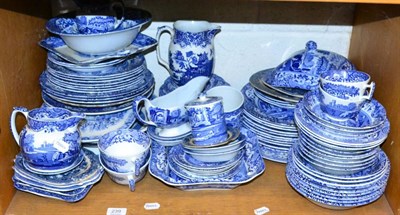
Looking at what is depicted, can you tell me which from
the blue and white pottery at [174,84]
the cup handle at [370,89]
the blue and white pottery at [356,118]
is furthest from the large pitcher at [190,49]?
the cup handle at [370,89]

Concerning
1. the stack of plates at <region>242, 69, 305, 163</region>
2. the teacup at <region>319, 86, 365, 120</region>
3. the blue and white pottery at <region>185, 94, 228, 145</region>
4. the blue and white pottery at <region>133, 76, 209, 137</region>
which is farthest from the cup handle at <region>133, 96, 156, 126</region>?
the teacup at <region>319, 86, 365, 120</region>

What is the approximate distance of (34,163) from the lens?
2.78 feet

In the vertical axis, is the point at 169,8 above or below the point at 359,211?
above

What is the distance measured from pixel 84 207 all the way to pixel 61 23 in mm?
375

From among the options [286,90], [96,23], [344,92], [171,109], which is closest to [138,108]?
[171,109]

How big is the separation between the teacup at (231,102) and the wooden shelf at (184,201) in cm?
13

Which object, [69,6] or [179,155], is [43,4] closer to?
[69,6]

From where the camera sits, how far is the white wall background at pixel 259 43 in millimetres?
1100

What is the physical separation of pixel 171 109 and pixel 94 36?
201 millimetres

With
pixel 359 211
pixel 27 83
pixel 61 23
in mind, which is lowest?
pixel 359 211

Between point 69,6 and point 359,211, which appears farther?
point 69,6

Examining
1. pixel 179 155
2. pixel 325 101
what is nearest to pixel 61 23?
pixel 179 155

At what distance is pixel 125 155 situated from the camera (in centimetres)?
87

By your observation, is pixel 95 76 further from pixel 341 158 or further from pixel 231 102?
pixel 341 158
